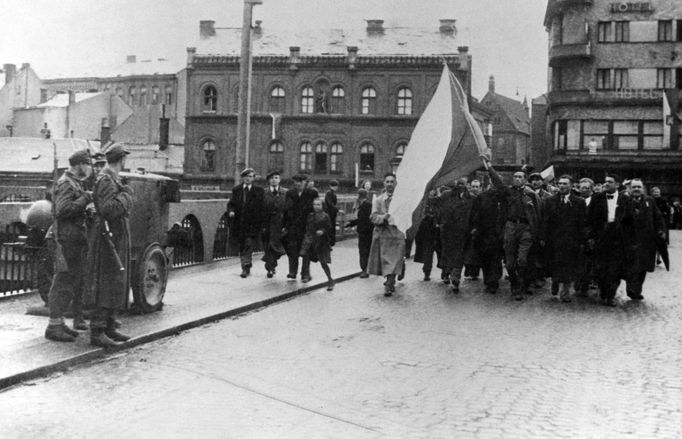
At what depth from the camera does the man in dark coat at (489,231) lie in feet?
46.4

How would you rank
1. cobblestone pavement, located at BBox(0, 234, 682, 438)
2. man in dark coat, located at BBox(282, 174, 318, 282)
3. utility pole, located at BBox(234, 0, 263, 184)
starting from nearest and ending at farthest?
cobblestone pavement, located at BBox(0, 234, 682, 438) < man in dark coat, located at BBox(282, 174, 318, 282) < utility pole, located at BBox(234, 0, 263, 184)

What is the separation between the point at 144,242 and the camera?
35.3 feet

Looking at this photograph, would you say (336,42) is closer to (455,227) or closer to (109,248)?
(455,227)

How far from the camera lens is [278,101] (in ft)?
187

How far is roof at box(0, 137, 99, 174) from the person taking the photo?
207 ft

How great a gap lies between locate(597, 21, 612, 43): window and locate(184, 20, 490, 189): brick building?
892 centimetres

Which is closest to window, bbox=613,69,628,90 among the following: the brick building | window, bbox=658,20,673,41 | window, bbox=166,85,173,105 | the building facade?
the building facade

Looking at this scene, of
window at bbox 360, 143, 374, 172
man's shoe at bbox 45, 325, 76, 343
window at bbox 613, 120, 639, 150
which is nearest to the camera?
man's shoe at bbox 45, 325, 76, 343

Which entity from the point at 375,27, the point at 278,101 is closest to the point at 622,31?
the point at 375,27

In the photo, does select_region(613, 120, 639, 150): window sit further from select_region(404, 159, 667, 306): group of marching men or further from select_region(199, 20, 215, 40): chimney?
select_region(404, 159, 667, 306): group of marching men

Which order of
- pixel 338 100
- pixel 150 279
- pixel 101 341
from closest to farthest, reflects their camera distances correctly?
pixel 101 341, pixel 150 279, pixel 338 100

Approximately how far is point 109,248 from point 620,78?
51.5m

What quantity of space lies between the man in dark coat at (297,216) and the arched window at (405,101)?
40.7 meters

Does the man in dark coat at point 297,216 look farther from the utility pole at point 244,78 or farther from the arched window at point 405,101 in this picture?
the arched window at point 405,101
